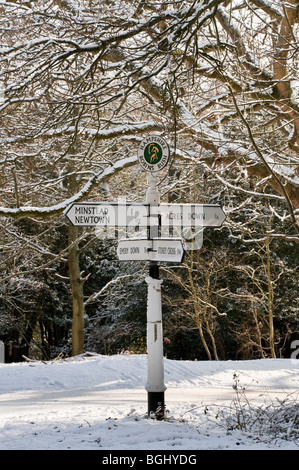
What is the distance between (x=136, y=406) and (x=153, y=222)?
8.09ft

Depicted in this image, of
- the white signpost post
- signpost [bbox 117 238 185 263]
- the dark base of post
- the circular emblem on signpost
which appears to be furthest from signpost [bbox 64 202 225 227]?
the dark base of post

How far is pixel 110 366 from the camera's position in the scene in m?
11.8

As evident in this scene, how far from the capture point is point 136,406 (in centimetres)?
741

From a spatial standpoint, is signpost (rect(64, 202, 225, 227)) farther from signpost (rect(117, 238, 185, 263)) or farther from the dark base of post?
the dark base of post

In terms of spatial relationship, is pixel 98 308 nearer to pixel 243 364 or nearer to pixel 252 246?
pixel 252 246

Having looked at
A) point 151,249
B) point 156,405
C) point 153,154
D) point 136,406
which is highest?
point 153,154

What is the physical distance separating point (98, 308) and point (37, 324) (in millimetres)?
3264

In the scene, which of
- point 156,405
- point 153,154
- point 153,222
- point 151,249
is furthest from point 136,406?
point 153,154

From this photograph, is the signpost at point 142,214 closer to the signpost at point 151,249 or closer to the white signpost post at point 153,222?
the white signpost post at point 153,222

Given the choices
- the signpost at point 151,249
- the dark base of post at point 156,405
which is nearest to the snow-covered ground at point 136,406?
the dark base of post at point 156,405

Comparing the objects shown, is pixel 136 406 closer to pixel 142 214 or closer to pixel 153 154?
pixel 142 214

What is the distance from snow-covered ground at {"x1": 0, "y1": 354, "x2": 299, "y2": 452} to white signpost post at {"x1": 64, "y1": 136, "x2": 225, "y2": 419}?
0.67 metres

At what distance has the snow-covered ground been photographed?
520cm
